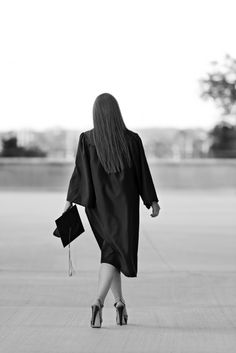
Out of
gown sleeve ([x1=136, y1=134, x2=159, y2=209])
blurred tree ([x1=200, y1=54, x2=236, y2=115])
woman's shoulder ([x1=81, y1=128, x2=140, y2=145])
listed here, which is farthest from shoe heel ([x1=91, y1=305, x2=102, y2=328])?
blurred tree ([x1=200, y1=54, x2=236, y2=115])

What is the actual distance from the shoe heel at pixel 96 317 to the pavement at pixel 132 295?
2.6 inches

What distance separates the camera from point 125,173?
8.58 m

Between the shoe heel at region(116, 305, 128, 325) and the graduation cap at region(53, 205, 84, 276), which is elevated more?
the graduation cap at region(53, 205, 84, 276)

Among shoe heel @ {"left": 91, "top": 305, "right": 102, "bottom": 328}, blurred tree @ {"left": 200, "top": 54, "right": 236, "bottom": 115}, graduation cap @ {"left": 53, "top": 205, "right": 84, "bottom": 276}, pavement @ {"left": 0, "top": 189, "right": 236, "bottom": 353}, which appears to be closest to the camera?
pavement @ {"left": 0, "top": 189, "right": 236, "bottom": 353}

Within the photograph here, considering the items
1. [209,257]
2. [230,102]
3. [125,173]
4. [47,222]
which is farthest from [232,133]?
[125,173]

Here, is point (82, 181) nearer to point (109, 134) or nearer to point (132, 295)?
point (109, 134)

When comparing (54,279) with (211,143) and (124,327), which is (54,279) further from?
(211,143)

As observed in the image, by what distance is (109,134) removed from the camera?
8477mm

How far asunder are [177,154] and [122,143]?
59.9m

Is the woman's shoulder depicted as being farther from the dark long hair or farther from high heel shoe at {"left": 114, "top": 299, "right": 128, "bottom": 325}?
high heel shoe at {"left": 114, "top": 299, "right": 128, "bottom": 325}

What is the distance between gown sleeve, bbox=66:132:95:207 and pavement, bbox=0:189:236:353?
0.91 metres

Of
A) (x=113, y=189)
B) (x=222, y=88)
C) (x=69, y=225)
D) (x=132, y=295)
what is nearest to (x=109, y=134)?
(x=113, y=189)

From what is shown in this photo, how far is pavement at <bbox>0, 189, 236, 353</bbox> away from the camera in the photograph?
309 inches

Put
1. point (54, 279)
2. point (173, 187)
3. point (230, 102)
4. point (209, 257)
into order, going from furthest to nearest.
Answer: point (230, 102) → point (173, 187) → point (209, 257) → point (54, 279)
